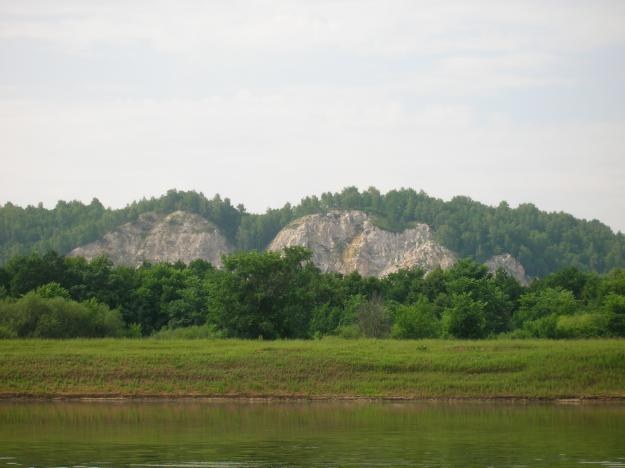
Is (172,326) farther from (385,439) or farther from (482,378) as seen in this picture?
(385,439)

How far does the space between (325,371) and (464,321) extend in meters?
20.5

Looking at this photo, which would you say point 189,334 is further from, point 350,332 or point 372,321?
point 372,321

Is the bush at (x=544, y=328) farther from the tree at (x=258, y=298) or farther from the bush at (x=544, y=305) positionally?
the tree at (x=258, y=298)

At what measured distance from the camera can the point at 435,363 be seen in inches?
2319

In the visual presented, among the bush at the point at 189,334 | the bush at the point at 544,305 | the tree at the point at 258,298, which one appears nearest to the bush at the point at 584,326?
the bush at the point at 544,305

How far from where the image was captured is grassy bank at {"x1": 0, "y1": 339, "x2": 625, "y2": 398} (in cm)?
5631

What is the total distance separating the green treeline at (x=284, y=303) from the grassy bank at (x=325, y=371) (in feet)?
39.2

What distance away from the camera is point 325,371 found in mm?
58375

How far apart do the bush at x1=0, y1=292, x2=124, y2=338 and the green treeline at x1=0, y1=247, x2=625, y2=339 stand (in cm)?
8

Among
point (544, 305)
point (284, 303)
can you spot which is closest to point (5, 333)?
point (284, 303)

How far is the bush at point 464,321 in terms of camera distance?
75.6 meters

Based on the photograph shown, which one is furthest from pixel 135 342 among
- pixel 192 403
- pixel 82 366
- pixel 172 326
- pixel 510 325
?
pixel 510 325

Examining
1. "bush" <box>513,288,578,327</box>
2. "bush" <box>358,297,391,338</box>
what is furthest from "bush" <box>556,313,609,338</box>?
"bush" <box>358,297,391,338</box>

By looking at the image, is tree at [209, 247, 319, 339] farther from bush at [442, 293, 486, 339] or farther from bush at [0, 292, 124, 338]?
bush at [442, 293, 486, 339]
